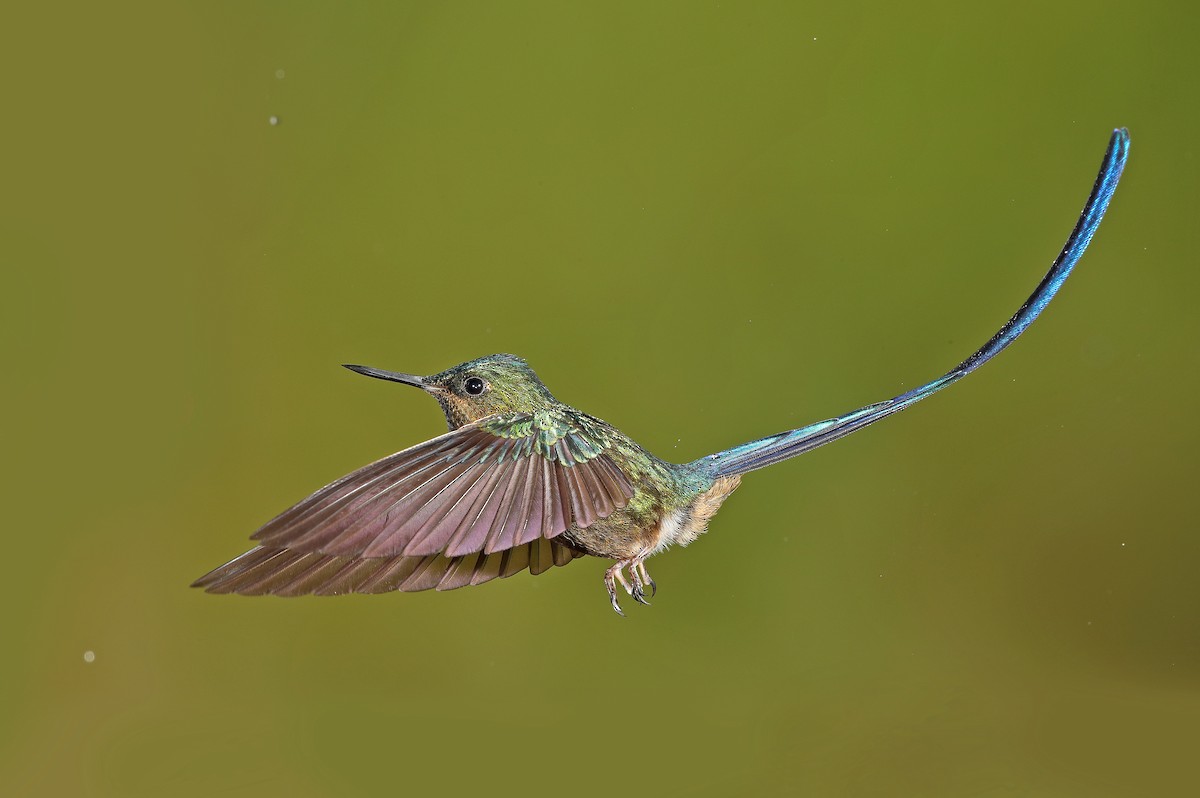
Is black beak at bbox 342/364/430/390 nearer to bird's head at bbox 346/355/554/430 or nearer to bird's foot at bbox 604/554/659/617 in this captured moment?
bird's head at bbox 346/355/554/430

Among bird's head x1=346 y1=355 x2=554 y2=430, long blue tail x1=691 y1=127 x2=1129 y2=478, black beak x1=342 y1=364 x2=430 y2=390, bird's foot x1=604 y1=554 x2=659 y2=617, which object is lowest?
bird's foot x1=604 y1=554 x2=659 y2=617

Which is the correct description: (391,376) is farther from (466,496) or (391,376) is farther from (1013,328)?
(1013,328)

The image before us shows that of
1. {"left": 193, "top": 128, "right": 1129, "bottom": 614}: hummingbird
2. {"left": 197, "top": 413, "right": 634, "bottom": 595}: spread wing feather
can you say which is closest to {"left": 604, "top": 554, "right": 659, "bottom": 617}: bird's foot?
{"left": 193, "top": 128, "right": 1129, "bottom": 614}: hummingbird

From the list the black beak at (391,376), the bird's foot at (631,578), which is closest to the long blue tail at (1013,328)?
the bird's foot at (631,578)

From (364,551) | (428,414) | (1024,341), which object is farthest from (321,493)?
(1024,341)

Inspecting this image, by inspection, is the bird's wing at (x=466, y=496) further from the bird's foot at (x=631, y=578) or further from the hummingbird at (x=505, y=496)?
the bird's foot at (x=631, y=578)

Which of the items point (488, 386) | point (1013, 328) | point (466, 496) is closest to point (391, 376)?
point (488, 386)

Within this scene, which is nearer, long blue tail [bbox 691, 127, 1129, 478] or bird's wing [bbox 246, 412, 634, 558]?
bird's wing [bbox 246, 412, 634, 558]
